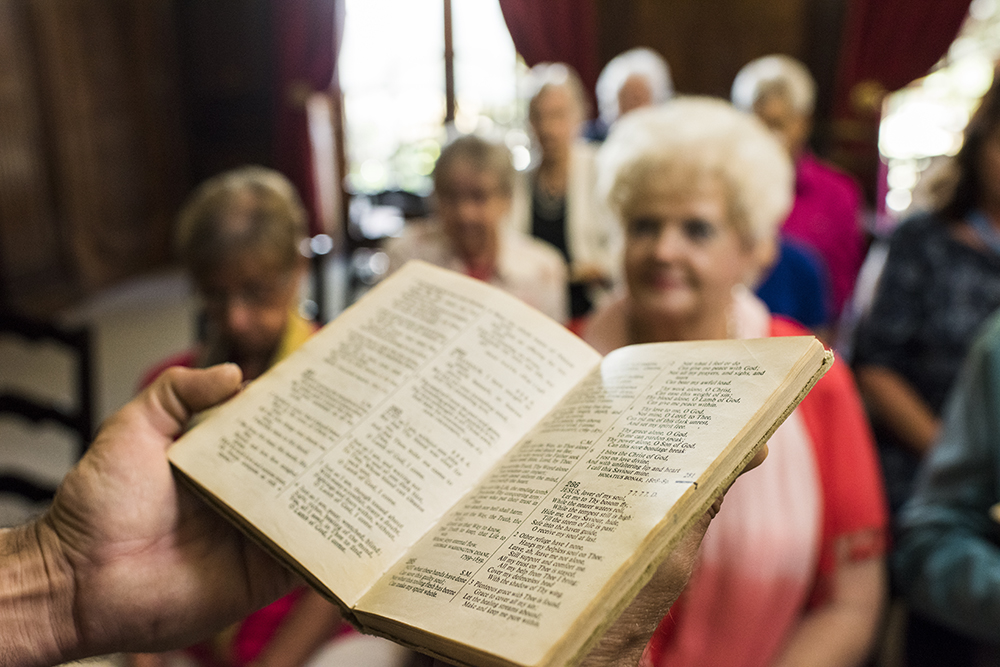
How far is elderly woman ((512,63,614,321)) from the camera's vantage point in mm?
2951

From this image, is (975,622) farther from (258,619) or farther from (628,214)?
(258,619)

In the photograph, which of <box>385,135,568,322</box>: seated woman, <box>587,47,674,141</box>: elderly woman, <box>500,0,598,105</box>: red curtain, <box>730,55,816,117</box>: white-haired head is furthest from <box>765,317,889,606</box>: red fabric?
<box>500,0,598,105</box>: red curtain

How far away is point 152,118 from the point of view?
6.76 meters

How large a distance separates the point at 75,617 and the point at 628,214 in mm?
1117

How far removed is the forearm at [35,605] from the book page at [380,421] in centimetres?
18

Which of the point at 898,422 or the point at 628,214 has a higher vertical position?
the point at 628,214

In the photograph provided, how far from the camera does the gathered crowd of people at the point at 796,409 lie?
1168 mm

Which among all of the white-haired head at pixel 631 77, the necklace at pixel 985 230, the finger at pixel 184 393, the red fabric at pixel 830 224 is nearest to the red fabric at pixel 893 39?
the white-haired head at pixel 631 77

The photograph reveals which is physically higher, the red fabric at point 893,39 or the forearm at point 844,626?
the red fabric at point 893,39

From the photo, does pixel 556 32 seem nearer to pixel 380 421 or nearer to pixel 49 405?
pixel 49 405

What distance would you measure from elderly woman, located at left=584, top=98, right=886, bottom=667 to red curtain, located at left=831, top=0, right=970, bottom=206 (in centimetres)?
489

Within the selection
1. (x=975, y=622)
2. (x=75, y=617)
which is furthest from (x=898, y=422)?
(x=75, y=617)

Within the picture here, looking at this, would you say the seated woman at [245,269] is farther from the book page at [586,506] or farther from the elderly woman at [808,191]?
the elderly woman at [808,191]

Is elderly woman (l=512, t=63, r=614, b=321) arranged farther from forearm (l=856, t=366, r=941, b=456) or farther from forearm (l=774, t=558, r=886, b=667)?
forearm (l=774, t=558, r=886, b=667)
